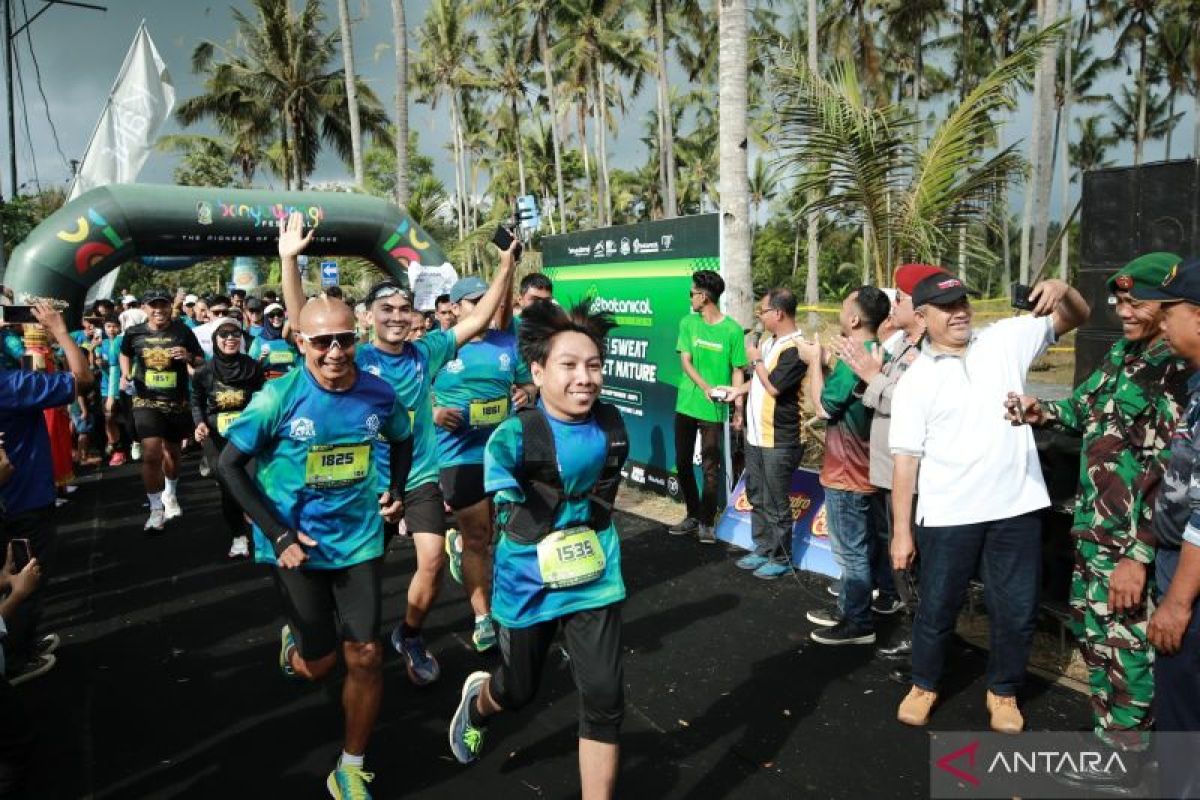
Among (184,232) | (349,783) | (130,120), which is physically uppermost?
(130,120)

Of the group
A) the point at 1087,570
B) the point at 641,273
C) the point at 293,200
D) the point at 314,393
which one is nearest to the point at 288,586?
the point at 314,393

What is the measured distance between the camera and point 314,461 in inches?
127

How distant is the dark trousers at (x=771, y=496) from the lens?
19.0 feet

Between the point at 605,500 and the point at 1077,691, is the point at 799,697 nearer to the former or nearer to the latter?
the point at 1077,691

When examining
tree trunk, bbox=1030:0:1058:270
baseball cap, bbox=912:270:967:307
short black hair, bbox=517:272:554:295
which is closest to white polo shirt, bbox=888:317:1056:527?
baseball cap, bbox=912:270:967:307

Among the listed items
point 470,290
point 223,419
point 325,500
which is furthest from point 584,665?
point 223,419

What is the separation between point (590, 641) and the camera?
2791 millimetres

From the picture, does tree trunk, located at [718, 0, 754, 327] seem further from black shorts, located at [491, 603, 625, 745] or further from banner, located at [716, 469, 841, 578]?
black shorts, located at [491, 603, 625, 745]

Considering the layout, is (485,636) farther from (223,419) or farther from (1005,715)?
(223,419)

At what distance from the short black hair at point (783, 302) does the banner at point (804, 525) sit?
1366mm

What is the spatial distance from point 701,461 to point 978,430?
3591mm

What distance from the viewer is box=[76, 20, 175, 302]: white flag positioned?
1691 cm

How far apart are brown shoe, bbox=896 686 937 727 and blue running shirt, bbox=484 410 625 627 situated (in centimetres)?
183

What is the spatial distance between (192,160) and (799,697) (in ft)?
148
